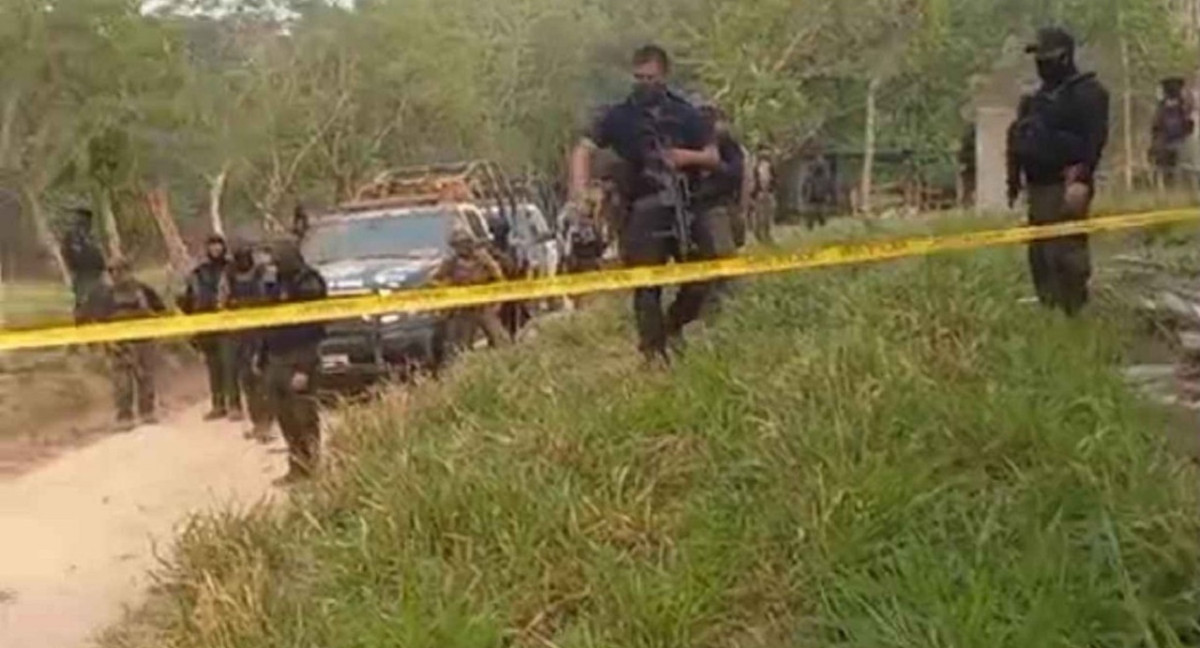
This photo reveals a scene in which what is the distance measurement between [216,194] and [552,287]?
95 centimetres

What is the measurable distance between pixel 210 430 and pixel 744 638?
4.76 ft

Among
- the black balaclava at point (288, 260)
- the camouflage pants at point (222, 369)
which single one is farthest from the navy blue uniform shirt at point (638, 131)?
the camouflage pants at point (222, 369)

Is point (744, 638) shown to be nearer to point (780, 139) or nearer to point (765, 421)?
point (765, 421)

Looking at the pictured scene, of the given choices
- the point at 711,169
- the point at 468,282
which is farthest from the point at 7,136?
the point at 711,169

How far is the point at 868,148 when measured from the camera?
4332mm

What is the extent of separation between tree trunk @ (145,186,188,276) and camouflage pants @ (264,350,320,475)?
15.3 inches

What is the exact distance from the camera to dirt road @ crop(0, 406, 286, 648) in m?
A: 3.64

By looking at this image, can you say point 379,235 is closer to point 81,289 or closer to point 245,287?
point 245,287

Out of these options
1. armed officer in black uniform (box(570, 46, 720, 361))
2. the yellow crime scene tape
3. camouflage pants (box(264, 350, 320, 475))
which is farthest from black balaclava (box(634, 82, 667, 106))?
camouflage pants (box(264, 350, 320, 475))

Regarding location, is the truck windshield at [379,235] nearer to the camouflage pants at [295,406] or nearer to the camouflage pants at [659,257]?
the camouflage pants at [295,406]

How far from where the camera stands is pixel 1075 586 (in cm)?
272

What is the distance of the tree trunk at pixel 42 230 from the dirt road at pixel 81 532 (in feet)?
1.31

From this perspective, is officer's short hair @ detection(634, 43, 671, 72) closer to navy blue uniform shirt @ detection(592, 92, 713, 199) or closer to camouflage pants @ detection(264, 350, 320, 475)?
navy blue uniform shirt @ detection(592, 92, 713, 199)

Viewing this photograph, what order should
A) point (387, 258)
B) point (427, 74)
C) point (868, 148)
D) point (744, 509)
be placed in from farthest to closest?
point (868, 148), point (387, 258), point (427, 74), point (744, 509)
